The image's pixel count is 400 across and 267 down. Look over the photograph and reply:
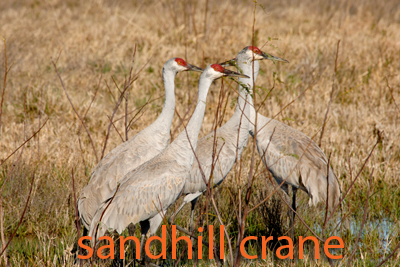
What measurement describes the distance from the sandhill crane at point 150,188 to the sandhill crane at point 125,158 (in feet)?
0.63

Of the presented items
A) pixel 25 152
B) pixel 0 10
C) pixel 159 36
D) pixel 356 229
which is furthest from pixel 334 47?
pixel 0 10

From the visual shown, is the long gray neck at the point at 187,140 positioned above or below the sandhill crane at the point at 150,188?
above

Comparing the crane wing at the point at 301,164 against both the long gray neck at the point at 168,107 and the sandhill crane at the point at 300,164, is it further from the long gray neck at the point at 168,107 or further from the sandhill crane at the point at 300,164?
the long gray neck at the point at 168,107

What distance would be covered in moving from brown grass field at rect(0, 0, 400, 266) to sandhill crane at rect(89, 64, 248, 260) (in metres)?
0.40

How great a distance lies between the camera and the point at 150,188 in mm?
3295

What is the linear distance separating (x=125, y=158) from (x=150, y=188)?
0.54 metres

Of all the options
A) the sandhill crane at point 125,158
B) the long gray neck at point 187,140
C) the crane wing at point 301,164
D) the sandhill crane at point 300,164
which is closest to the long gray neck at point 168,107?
the sandhill crane at point 125,158

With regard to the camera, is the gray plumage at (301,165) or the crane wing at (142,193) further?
the gray plumage at (301,165)

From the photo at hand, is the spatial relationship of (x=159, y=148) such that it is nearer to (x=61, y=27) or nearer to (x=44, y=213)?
(x=44, y=213)

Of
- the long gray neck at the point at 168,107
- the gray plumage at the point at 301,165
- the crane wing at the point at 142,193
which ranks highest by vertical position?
the long gray neck at the point at 168,107

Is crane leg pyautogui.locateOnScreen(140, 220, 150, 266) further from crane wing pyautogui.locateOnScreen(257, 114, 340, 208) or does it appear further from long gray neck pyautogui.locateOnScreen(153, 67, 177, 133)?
crane wing pyautogui.locateOnScreen(257, 114, 340, 208)

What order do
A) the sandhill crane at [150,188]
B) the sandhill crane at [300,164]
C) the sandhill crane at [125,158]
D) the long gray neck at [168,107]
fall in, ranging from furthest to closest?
the long gray neck at [168,107]
the sandhill crane at [300,164]
the sandhill crane at [125,158]
the sandhill crane at [150,188]

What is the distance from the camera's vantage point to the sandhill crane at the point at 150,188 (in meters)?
3.22

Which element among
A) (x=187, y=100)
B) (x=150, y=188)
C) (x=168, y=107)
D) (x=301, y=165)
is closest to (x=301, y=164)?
(x=301, y=165)
